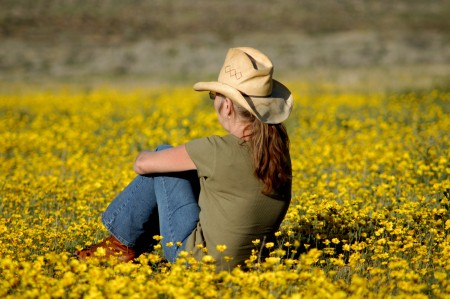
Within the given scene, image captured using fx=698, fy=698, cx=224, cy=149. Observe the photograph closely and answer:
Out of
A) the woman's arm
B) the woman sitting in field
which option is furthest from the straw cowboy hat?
the woman's arm

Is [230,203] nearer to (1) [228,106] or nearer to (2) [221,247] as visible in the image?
(2) [221,247]

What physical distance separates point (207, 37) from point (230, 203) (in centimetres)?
3840

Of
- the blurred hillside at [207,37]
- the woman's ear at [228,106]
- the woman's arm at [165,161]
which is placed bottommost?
the woman's arm at [165,161]

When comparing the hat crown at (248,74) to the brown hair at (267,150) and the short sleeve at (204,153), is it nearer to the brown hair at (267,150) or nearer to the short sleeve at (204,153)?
the brown hair at (267,150)

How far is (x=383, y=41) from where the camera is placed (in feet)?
124

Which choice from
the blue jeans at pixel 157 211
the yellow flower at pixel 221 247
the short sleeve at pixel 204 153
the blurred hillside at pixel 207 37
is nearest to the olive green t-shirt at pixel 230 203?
the short sleeve at pixel 204 153

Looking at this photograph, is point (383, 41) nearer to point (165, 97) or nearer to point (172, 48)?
point (172, 48)

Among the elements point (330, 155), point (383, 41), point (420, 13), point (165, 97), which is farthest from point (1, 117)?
point (420, 13)

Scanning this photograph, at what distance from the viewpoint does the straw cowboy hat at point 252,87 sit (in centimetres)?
361

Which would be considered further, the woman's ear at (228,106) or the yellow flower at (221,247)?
the woman's ear at (228,106)

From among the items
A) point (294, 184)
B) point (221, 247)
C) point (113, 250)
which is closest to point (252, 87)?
point (221, 247)

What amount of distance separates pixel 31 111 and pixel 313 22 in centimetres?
3653

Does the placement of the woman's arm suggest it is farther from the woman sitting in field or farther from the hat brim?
the hat brim

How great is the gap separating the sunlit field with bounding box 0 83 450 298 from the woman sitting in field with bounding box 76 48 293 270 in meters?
Answer: 0.19
